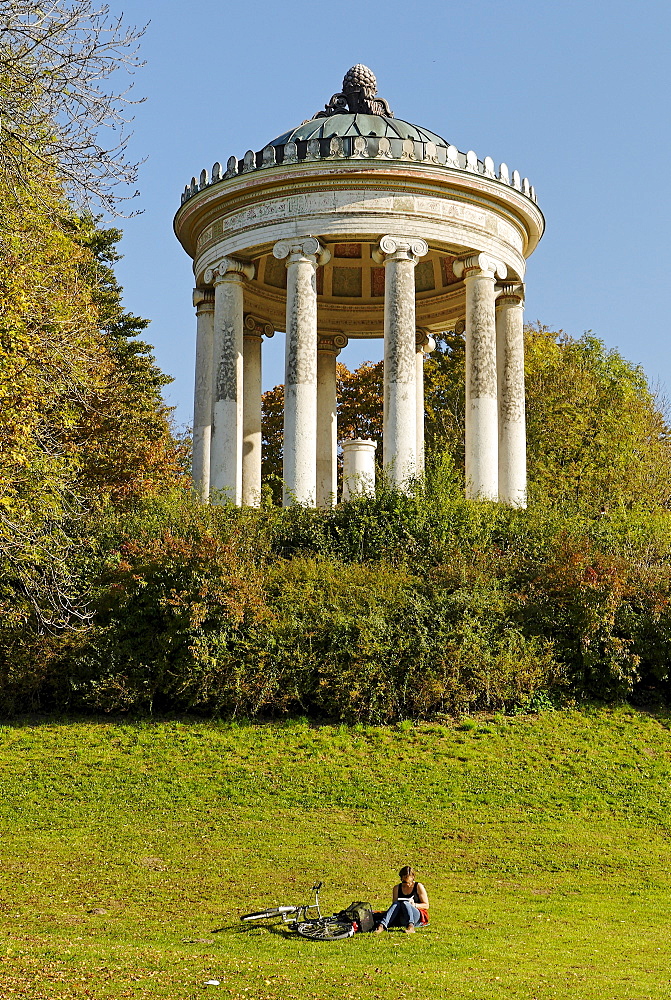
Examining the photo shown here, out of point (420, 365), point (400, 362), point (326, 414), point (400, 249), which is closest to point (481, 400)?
point (400, 362)

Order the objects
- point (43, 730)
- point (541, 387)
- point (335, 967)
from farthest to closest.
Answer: point (541, 387) → point (43, 730) → point (335, 967)

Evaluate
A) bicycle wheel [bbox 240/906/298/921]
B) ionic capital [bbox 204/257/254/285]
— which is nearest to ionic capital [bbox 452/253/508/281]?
ionic capital [bbox 204/257/254/285]

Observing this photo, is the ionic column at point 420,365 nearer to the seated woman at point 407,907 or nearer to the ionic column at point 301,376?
the ionic column at point 301,376

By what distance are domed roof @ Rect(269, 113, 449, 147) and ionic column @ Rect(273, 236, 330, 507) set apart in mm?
6363

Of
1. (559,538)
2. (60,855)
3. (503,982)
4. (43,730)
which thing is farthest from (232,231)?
(503,982)

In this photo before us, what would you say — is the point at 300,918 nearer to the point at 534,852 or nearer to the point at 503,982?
the point at 503,982

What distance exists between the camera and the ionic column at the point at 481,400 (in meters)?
37.1

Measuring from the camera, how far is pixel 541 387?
52875mm

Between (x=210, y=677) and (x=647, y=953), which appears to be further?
(x=210, y=677)

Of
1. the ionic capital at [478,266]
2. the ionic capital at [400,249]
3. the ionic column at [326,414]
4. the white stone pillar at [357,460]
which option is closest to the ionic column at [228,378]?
the white stone pillar at [357,460]

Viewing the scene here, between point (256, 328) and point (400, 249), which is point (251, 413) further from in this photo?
point (400, 249)

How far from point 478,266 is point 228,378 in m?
9.35

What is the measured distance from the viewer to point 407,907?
16250 millimetres

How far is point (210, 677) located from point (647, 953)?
15032 mm
